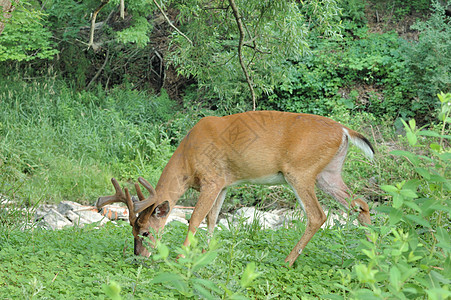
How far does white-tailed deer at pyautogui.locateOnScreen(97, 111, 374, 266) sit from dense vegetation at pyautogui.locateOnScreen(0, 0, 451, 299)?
34cm

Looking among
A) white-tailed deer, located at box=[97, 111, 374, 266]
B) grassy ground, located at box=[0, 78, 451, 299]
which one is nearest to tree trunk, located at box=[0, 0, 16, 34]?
grassy ground, located at box=[0, 78, 451, 299]

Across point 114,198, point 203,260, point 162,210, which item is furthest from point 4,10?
point 203,260

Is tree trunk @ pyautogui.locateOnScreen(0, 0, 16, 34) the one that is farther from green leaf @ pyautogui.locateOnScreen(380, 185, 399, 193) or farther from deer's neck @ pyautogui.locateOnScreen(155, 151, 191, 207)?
green leaf @ pyautogui.locateOnScreen(380, 185, 399, 193)

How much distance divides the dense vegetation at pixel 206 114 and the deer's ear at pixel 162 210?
31cm

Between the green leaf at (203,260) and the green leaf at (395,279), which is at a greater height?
the green leaf at (203,260)

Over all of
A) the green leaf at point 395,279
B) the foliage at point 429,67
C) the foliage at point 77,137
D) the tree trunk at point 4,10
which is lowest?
the foliage at point 77,137

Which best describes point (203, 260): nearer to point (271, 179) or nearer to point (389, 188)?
point (389, 188)

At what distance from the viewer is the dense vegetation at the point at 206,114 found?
3.71 m

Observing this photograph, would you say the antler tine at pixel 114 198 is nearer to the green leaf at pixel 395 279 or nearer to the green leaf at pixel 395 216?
the green leaf at pixel 395 216

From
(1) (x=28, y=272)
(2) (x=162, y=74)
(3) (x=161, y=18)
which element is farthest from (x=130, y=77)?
(1) (x=28, y=272)

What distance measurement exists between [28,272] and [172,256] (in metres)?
1.30

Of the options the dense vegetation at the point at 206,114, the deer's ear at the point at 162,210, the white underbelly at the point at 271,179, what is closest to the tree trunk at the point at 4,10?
the dense vegetation at the point at 206,114

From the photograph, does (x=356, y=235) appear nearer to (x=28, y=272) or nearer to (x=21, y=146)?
(x=28, y=272)

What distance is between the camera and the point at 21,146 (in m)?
9.53
